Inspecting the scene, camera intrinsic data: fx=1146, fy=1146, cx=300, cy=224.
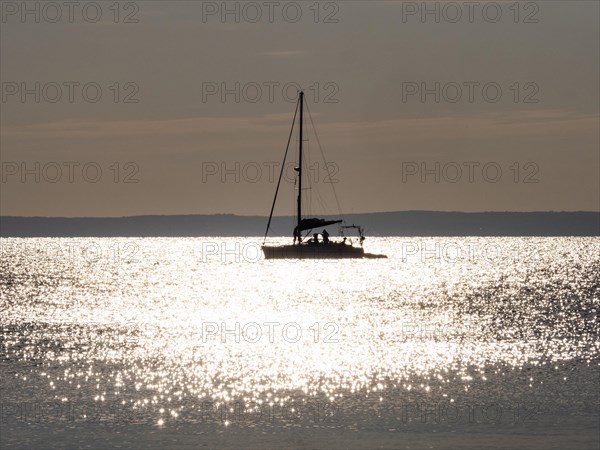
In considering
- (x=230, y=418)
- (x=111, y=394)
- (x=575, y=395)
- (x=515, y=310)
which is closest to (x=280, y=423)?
(x=230, y=418)

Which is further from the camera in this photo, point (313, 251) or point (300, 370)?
point (313, 251)

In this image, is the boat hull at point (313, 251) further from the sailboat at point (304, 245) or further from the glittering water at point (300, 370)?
the glittering water at point (300, 370)

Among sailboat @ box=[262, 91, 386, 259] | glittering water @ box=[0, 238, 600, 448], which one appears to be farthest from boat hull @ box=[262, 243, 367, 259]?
glittering water @ box=[0, 238, 600, 448]

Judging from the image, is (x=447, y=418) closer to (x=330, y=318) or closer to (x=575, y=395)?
(x=575, y=395)

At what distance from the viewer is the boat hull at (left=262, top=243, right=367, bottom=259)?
155125 millimetres

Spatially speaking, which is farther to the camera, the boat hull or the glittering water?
the boat hull

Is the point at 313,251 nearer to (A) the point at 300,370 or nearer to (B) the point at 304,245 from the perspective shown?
(B) the point at 304,245

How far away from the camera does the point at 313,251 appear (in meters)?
156

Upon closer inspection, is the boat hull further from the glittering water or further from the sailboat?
the glittering water

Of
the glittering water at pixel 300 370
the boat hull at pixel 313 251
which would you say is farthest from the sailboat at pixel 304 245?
the glittering water at pixel 300 370

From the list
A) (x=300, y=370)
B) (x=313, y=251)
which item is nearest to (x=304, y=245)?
(x=313, y=251)

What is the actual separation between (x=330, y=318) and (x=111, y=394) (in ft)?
138

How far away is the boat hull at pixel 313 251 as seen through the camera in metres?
155

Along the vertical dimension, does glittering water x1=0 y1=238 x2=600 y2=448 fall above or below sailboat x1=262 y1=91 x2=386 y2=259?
below
